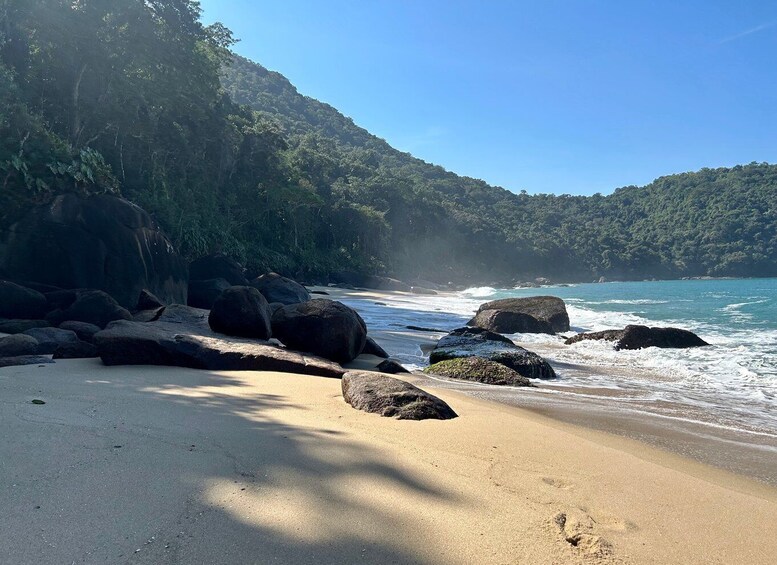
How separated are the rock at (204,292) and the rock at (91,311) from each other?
5.96m

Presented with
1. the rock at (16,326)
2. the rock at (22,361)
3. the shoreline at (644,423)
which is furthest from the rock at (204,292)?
the shoreline at (644,423)

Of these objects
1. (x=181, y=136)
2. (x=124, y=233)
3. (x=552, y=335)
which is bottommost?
(x=552, y=335)

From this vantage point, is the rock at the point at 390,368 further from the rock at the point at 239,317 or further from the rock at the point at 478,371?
the rock at the point at 239,317

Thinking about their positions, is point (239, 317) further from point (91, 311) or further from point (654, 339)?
point (654, 339)

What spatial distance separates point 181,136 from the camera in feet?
93.1

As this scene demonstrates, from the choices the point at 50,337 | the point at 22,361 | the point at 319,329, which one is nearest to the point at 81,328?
the point at 50,337

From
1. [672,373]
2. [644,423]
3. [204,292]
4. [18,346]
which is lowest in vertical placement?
[672,373]

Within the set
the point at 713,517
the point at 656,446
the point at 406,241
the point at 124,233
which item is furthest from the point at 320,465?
the point at 406,241

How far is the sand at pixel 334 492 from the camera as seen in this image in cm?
214

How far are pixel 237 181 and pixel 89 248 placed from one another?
1107 inches

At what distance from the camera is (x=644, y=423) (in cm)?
574

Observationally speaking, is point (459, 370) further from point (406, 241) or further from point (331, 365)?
point (406, 241)

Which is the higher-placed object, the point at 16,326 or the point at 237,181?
the point at 237,181

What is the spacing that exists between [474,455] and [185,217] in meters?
26.7
